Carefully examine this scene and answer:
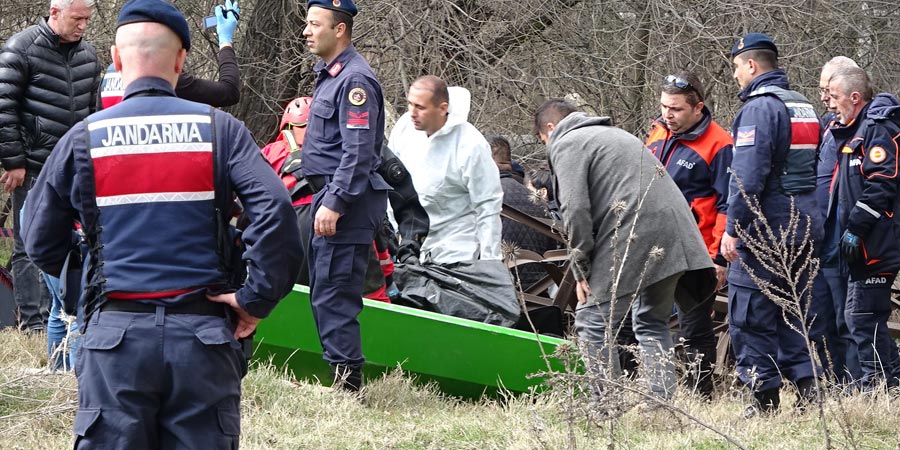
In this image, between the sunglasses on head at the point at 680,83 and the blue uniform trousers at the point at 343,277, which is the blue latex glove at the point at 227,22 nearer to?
the blue uniform trousers at the point at 343,277

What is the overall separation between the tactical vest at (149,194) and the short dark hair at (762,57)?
344 centimetres

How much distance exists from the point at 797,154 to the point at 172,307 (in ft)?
11.5

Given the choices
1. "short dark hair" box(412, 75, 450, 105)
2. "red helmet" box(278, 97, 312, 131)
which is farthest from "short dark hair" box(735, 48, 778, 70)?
"red helmet" box(278, 97, 312, 131)

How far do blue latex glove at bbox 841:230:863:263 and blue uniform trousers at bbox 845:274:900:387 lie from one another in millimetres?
163

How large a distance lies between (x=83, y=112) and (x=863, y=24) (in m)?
7.48

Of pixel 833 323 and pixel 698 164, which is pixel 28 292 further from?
pixel 833 323

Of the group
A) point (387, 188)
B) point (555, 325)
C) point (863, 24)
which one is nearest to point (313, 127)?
point (387, 188)

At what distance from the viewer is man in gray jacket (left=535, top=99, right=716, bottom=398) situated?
205 inches

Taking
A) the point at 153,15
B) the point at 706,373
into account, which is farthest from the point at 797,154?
the point at 153,15

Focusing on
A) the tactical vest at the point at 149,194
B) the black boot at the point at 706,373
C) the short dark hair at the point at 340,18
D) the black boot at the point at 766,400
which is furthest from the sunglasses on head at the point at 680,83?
the tactical vest at the point at 149,194

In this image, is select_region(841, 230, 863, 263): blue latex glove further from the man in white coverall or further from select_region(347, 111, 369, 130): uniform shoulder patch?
select_region(347, 111, 369, 130): uniform shoulder patch

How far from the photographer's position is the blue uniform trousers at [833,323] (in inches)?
257

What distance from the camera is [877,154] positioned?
20.3 feet

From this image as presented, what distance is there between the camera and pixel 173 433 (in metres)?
3.02
